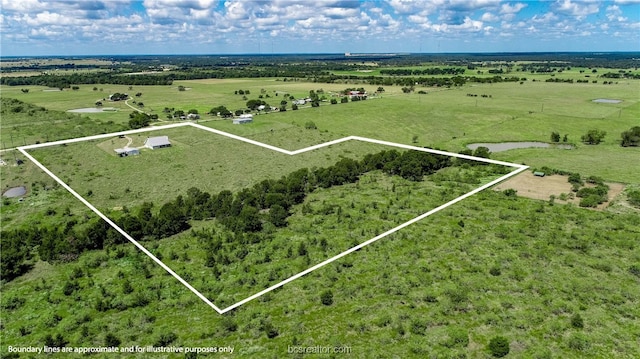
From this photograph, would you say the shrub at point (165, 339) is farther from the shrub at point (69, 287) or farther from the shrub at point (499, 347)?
the shrub at point (499, 347)

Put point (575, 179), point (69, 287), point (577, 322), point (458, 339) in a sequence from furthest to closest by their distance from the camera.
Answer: point (575, 179) → point (69, 287) → point (577, 322) → point (458, 339)

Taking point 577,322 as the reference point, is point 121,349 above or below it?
below

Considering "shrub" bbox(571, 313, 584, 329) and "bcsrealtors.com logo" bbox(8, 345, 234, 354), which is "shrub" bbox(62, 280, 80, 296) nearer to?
"bcsrealtors.com logo" bbox(8, 345, 234, 354)

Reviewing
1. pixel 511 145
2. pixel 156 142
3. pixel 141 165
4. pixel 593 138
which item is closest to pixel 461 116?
pixel 511 145

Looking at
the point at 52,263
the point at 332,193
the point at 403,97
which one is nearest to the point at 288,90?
the point at 403,97

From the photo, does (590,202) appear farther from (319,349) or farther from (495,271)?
(319,349)

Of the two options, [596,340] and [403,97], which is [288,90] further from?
[596,340]
